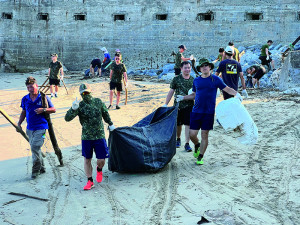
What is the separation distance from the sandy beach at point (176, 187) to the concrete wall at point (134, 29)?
1213cm

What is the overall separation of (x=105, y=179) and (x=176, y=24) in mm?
15874

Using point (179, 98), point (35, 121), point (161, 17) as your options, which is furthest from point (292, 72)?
point (161, 17)

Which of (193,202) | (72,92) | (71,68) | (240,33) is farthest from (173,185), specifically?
(71,68)

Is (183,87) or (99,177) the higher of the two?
(183,87)

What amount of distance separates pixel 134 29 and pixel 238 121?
1594 cm

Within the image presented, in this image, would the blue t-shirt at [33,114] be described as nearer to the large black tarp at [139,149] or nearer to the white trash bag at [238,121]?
the large black tarp at [139,149]

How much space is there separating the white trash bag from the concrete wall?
48.2 feet

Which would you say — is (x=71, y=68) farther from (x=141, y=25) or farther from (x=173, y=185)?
(x=173, y=185)

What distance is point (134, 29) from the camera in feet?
70.3

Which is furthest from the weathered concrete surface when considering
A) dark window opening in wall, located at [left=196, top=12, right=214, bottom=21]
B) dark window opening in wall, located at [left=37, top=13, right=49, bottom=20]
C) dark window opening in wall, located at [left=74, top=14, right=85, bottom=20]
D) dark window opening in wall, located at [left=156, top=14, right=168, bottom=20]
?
dark window opening in wall, located at [left=37, top=13, right=49, bottom=20]

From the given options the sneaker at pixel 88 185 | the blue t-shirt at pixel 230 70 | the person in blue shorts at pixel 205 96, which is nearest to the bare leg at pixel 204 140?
the person in blue shorts at pixel 205 96

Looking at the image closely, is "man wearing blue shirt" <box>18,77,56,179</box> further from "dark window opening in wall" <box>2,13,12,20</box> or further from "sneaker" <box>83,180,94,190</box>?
"dark window opening in wall" <box>2,13,12,20</box>

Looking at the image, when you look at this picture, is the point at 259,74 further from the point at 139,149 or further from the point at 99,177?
the point at 99,177

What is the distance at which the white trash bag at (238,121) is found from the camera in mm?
6324
